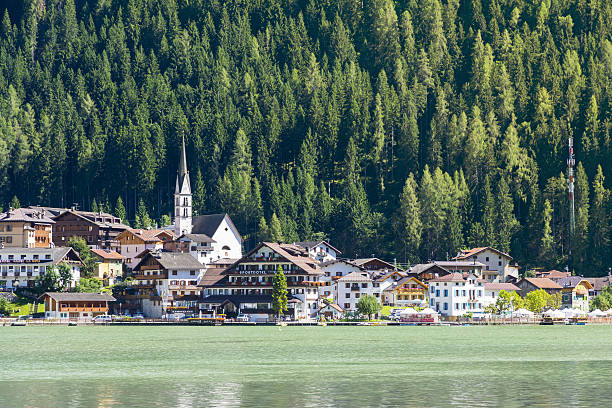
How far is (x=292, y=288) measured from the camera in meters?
152

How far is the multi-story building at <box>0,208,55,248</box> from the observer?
6777 inches

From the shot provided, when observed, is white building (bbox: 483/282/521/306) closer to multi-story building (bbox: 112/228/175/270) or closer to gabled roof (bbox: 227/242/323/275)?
gabled roof (bbox: 227/242/323/275)

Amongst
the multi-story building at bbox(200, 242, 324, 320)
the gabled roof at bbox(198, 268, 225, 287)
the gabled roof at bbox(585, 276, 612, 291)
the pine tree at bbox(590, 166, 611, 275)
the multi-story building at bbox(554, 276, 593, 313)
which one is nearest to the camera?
the multi-story building at bbox(200, 242, 324, 320)

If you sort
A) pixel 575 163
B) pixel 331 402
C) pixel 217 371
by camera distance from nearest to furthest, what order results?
pixel 331 402
pixel 217 371
pixel 575 163

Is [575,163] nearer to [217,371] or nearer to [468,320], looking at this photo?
[468,320]

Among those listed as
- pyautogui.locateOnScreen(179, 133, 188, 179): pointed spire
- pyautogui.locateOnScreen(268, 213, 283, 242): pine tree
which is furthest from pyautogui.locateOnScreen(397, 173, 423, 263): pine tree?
pyautogui.locateOnScreen(179, 133, 188, 179): pointed spire

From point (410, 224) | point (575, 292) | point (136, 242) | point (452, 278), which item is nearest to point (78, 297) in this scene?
point (136, 242)

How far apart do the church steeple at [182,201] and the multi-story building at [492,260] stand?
146 ft

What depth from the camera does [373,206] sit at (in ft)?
650

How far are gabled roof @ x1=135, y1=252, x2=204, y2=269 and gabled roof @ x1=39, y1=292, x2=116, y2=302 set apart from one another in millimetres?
8257

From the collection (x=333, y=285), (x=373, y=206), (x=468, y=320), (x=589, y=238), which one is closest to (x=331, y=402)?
(x=468, y=320)

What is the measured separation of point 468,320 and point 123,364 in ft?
253

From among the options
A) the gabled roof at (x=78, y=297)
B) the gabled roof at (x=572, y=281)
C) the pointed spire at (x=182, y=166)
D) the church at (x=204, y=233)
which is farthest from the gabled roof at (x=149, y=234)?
the gabled roof at (x=572, y=281)

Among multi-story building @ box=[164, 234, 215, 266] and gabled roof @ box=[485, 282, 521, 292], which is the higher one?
multi-story building @ box=[164, 234, 215, 266]
